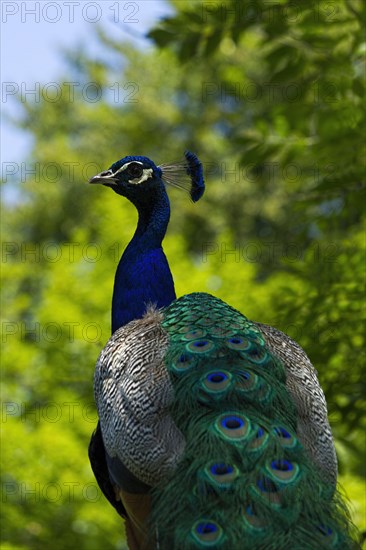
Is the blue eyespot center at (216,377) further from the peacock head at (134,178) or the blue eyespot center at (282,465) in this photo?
the peacock head at (134,178)

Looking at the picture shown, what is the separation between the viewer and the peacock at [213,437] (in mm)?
2457

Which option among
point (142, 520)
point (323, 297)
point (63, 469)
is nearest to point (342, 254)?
point (323, 297)

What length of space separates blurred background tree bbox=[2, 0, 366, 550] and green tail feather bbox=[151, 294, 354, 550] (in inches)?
49.9

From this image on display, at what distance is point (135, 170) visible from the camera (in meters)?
3.95

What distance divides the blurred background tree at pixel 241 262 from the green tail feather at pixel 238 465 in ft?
4.16

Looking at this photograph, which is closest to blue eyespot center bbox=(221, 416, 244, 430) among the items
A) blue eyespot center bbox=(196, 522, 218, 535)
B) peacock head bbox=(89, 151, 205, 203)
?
blue eyespot center bbox=(196, 522, 218, 535)

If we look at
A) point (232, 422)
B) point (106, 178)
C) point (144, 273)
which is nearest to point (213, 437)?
point (232, 422)

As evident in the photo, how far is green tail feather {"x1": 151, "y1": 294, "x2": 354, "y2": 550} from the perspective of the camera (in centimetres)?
242

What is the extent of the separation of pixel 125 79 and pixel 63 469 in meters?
13.6

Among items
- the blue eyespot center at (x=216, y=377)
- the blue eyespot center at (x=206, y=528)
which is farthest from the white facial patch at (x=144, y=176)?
the blue eyespot center at (x=206, y=528)

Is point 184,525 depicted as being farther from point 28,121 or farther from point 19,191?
point 28,121

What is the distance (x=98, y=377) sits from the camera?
3.27 meters

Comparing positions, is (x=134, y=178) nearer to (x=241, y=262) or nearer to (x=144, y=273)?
(x=144, y=273)

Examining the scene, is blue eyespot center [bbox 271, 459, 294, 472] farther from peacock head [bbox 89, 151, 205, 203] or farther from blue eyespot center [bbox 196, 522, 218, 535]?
peacock head [bbox 89, 151, 205, 203]
